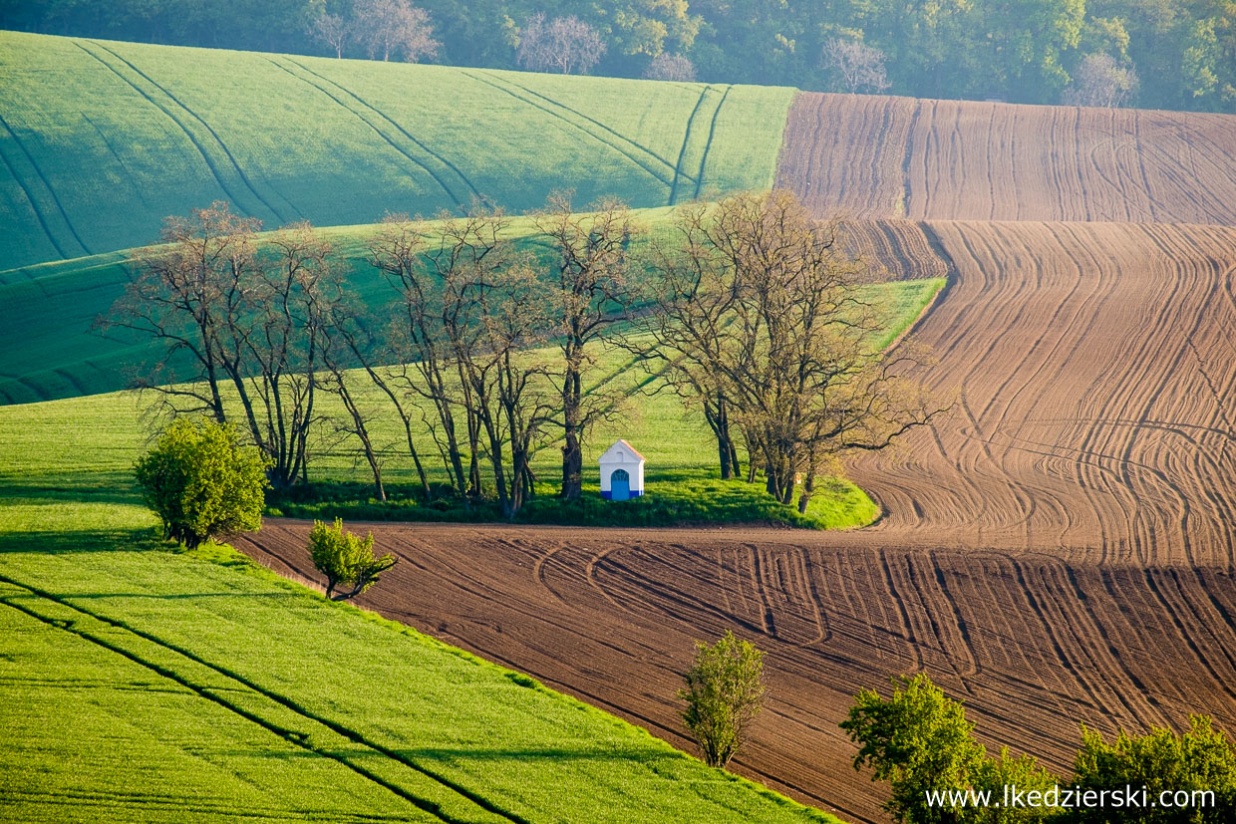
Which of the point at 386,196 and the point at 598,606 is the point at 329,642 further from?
the point at 386,196

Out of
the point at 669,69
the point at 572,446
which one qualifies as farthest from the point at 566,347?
the point at 669,69

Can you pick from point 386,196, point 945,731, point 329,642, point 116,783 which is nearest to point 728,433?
point 329,642

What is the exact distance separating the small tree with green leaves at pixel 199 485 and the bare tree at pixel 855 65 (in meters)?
117

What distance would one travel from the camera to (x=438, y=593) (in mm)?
40719

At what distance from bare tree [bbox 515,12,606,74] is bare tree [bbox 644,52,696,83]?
602 centimetres

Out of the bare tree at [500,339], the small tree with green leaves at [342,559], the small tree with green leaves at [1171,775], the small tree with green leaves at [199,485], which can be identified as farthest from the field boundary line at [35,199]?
the small tree with green leaves at [1171,775]

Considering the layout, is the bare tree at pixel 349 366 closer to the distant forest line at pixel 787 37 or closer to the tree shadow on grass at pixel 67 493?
the tree shadow on grass at pixel 67 493

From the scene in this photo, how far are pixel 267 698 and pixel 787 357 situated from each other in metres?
28.2

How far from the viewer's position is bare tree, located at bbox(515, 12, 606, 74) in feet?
466

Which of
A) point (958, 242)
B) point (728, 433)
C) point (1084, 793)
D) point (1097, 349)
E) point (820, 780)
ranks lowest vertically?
point (820, 780)

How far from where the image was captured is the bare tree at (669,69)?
142125 mm

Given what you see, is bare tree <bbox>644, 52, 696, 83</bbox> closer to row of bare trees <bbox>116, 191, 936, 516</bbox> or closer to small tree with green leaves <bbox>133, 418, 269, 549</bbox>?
row of bare trees <bbox>116, 191, 936, 516</bbox>

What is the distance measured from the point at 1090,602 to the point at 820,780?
48.7 feet

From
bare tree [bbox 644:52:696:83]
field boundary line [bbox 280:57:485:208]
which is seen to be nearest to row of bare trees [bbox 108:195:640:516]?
field boundary line [bbox 280:57:485:208]
